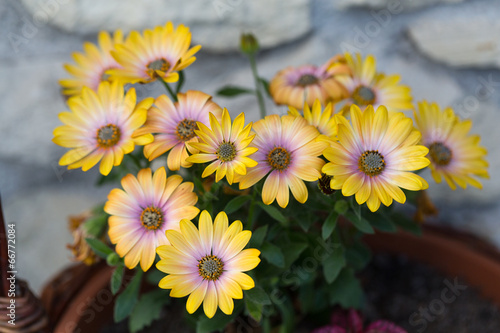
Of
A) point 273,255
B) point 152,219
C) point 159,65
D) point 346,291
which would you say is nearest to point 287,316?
point 346,291

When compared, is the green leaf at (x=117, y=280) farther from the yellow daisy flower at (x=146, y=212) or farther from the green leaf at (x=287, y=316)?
the green leaf at (x=287, y=316)

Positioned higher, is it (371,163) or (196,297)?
(371,163)

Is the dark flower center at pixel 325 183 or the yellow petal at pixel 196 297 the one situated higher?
the dark flower center at pixel 325 183

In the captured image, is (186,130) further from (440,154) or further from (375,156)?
(440,154)

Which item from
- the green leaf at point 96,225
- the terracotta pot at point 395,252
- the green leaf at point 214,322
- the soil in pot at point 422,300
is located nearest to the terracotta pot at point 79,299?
the terracotta pot at point 395,252

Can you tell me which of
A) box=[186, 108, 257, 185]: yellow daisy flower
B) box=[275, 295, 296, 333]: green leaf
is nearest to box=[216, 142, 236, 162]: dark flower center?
box=[186, 108, 257, 185]: yellow daisy flower

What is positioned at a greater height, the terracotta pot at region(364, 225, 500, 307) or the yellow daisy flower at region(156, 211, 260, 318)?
the yellow daisy flower at region(156, 211, 260, 318)

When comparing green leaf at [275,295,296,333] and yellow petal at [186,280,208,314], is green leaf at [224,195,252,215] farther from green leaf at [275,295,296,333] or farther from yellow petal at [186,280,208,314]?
green leaf at [275,295,296,333]
